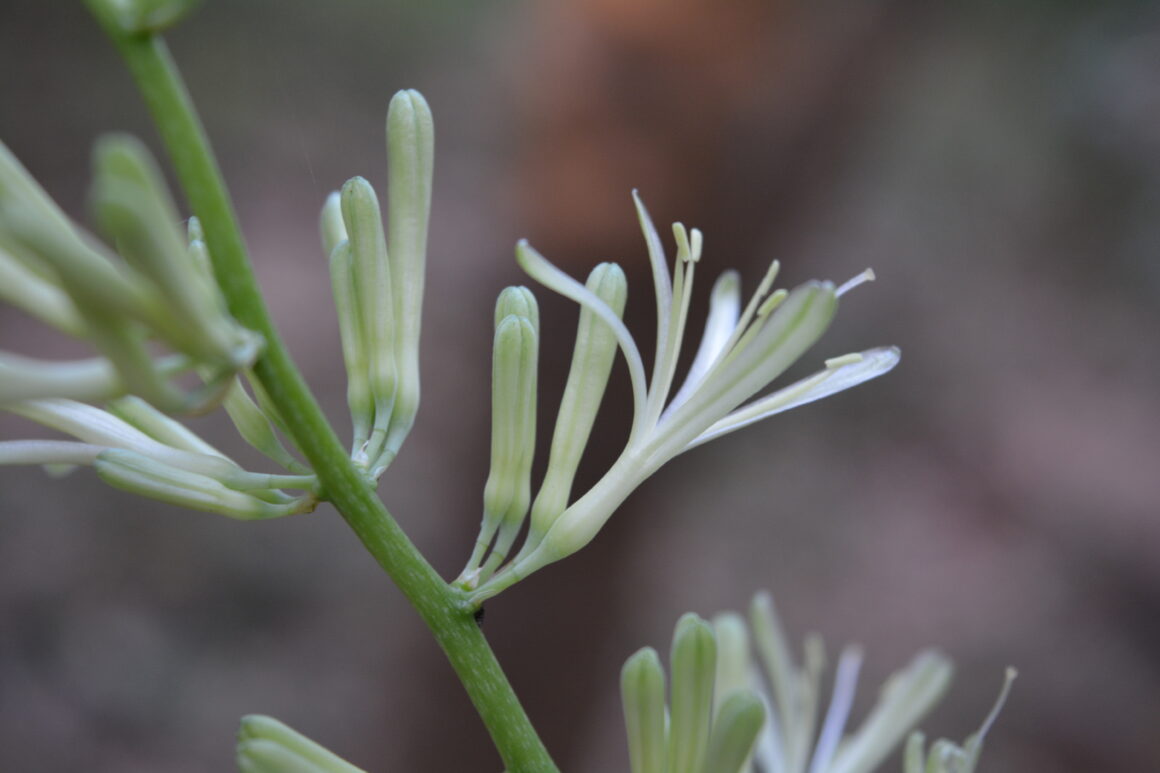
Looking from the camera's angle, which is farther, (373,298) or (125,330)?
(373,298)

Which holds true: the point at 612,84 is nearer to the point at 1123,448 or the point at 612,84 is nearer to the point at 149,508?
the point at 149,508

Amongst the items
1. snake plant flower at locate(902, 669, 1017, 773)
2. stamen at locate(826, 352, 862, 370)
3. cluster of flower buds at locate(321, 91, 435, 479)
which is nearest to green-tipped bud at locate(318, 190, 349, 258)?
cluster of flower buds at locate(321, 91, 435, 479)

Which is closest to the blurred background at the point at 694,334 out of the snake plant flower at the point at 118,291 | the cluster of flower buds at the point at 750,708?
the cluster of flower buds at the point at 750,708

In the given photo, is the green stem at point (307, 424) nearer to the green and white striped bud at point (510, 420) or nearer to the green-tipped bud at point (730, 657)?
the green and white striped bud at point (510, 420)

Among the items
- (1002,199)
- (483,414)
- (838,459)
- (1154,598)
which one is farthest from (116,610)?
(1002,199)

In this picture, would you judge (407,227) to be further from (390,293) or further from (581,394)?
(581,394)

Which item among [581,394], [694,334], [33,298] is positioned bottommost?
[581,394]

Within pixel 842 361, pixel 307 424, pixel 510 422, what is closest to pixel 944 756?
pixel 842 361
